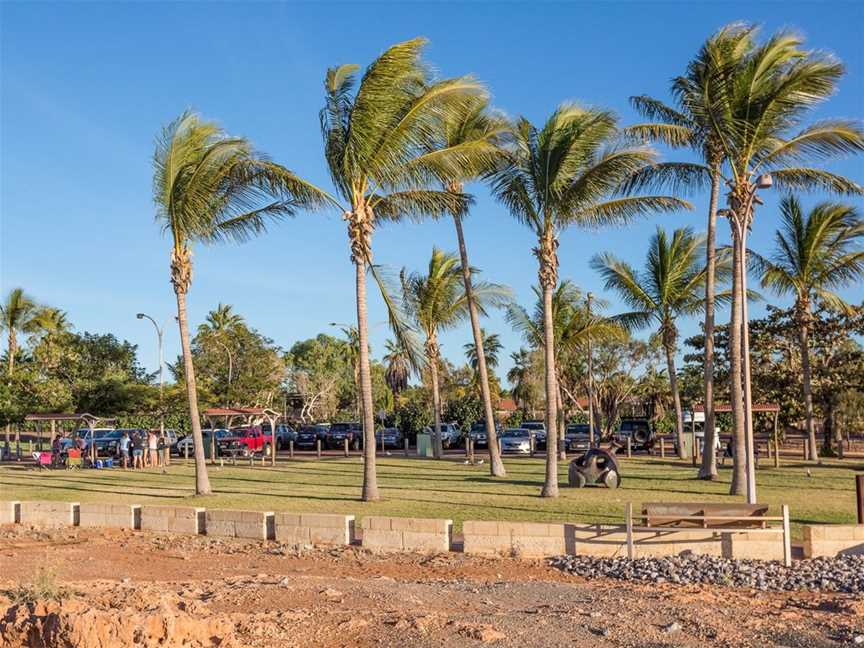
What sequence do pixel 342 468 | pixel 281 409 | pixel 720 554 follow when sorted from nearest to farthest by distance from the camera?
pixel 720 554
pixel 342 468
pixel 281 409

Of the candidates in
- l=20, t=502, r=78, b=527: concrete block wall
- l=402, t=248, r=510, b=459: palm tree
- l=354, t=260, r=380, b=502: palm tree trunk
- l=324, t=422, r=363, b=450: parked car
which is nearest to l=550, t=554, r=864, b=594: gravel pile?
l=354, t=260, r=380, b=502: palm tree trunk

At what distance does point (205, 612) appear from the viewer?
31.2 feet

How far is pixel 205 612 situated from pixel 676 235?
27020mm

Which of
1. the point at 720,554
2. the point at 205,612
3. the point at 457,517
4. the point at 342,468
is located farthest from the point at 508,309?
the point at 205,612

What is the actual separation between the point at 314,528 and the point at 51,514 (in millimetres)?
6368

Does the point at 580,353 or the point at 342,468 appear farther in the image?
the point at 580,353

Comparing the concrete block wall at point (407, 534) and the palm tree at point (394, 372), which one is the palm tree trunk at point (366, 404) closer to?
the concrete block wall at point (407, 534)

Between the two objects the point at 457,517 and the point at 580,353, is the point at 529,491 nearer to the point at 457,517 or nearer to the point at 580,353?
the point at 457,517

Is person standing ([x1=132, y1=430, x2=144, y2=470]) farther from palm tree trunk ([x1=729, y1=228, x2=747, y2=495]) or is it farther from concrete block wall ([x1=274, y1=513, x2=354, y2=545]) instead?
palm tree trunk ([x1=729, y1=228, x2=747, y2=495])

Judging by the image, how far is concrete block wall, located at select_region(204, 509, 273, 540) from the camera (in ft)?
50.9

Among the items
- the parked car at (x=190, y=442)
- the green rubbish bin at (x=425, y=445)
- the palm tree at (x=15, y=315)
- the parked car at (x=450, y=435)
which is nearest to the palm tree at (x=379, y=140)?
the green rubbish bin at (x=425, y=445)

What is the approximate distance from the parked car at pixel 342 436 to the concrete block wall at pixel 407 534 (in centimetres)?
3345

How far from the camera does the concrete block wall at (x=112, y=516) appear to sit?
56.3 feet

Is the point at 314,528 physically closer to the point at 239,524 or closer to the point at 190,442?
the point at 239,524
